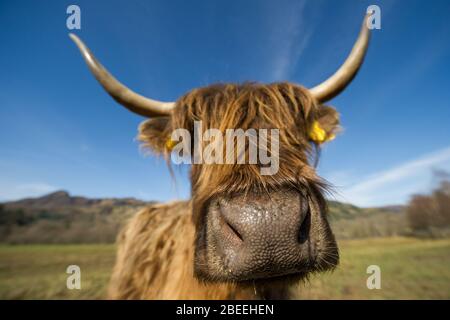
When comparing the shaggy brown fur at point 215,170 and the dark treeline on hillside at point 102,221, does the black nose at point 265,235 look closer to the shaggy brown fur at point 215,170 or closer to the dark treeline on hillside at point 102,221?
the shaggy brown fur at point 215,170

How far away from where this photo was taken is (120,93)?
3.29 meters

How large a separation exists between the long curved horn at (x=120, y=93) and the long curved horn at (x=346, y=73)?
192cm

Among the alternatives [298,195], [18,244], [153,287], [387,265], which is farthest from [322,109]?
[18,244]

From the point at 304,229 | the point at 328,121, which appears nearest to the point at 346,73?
the point at 328,121

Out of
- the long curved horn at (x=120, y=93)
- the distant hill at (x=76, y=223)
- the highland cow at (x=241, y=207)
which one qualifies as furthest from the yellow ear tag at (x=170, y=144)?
the distant hill at (x=76, y=223)

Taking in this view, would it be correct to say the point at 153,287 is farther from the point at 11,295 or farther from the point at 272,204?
the point at 11,295

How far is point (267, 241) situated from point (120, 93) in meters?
2.45

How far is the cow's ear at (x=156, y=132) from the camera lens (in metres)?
3.73

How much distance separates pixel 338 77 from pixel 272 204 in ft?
7.87

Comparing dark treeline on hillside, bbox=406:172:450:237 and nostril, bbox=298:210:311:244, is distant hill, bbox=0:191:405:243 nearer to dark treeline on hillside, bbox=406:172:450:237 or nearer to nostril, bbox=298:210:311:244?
dark treeline on hillside, bbox=406:172:450:237

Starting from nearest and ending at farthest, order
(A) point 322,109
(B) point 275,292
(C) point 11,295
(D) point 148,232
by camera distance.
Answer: (B) point 275,292, (A) point 322,109, (D) point 148,232, (C) point 11,295
